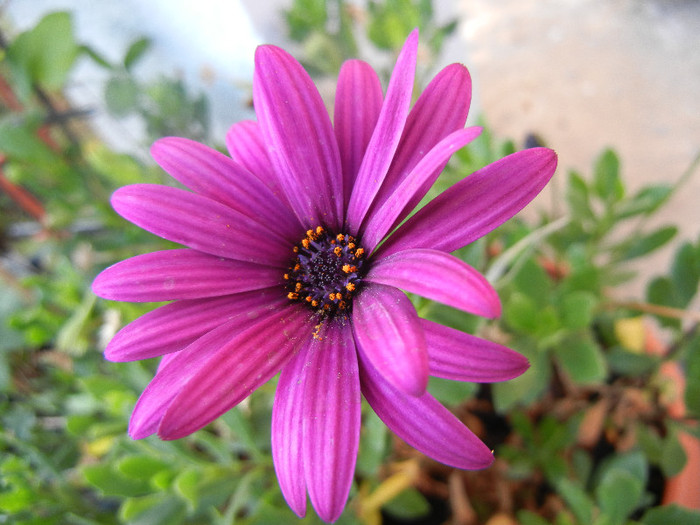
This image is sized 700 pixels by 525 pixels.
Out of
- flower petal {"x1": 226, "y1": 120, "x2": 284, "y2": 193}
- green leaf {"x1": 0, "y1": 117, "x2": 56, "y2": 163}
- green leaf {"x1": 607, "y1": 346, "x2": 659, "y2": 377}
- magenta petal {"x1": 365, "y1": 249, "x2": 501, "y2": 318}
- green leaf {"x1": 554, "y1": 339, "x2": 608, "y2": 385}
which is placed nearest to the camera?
magenta petal {"x1": 365, "y1": 249, "x2": 501, "y2": 318}

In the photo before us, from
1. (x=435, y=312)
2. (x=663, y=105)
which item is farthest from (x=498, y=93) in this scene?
(x=435, y=312)

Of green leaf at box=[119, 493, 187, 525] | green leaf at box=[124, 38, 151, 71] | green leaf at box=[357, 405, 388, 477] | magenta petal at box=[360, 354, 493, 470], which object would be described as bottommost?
green leaf at box=[119, 493, 187, 525]

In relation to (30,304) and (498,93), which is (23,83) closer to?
(30,304)

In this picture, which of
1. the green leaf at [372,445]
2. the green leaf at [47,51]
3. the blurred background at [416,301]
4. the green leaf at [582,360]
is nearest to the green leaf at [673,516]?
the blurred background at [416,301]

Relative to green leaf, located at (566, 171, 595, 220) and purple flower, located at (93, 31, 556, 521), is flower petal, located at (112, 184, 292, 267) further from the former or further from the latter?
green leaf, located at (566, 171, 595, 220)

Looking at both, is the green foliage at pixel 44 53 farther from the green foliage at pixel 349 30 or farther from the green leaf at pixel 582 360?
the green leaf at pixel 582 360

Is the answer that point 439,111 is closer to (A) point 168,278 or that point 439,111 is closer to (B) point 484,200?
(B) point 484,200

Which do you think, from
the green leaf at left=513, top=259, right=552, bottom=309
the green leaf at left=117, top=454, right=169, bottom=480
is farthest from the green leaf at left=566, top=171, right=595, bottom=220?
the green leaf at left=117, top=454, right=169, bottom=480
